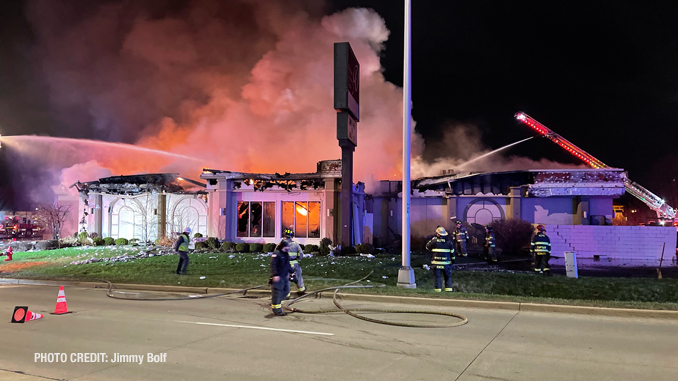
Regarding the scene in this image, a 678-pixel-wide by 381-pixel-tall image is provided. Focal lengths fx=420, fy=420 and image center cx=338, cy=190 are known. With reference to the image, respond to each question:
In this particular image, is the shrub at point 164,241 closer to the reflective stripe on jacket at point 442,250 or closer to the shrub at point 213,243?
the shrub at point 213,243

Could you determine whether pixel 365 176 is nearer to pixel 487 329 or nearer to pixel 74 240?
pixel 74 240

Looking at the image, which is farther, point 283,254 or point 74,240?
point 74,240

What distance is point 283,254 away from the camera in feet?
28.8

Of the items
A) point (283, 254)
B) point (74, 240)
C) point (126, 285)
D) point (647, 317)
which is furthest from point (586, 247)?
point (74, 240)

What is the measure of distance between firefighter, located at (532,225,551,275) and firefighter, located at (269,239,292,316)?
34.3ft

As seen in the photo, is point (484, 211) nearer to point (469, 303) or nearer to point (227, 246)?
point (227, 246)

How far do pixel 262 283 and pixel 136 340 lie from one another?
589cm

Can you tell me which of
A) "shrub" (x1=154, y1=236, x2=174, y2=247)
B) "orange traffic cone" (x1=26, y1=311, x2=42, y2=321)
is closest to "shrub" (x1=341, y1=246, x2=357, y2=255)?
"shrub" (x1=154, y1=236, x2=174, y2=247)

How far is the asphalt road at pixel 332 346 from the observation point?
5.12m

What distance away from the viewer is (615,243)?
2191 cm

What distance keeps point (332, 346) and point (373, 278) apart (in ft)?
26.4

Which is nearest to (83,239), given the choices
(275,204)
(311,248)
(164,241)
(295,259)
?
(164,241)

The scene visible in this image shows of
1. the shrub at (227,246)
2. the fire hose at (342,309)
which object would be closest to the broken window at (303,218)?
the shrub at (227,246)

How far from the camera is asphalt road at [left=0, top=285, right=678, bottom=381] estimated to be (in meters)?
5.12
